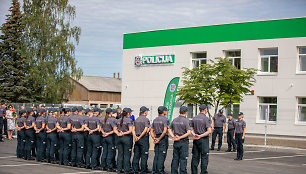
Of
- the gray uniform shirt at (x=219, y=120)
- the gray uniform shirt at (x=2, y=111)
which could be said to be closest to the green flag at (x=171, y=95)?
the gray uniform shirt at (x=219, y=120)

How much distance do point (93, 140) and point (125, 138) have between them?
1.44m

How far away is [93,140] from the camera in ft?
43.9

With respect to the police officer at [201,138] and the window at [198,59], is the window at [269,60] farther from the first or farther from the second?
the police officer at [201,138]

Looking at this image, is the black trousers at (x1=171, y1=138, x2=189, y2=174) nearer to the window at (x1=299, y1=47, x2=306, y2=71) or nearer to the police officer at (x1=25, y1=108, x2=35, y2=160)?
the police officer at (x1=25, y1=108, x2=35, y2=160)

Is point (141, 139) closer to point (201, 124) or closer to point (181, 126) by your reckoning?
point (181, 126)

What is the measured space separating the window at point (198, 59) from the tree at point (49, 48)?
16512 mm

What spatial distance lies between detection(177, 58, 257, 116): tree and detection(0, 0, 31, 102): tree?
914 inches

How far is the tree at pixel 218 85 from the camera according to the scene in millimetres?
26297

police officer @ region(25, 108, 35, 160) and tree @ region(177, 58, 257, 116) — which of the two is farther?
tree @ region(177, 58, 257, 116)

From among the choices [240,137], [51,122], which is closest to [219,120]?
[240,137]

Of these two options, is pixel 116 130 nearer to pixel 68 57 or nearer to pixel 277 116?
pixel 277 116

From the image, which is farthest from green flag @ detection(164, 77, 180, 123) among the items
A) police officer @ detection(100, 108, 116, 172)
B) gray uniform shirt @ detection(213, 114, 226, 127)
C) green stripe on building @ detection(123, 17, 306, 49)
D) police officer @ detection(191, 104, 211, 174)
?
police officer @ detection(191, 104, 211, 174)

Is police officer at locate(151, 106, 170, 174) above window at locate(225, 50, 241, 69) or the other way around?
the other way around

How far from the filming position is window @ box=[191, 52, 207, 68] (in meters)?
35.5
